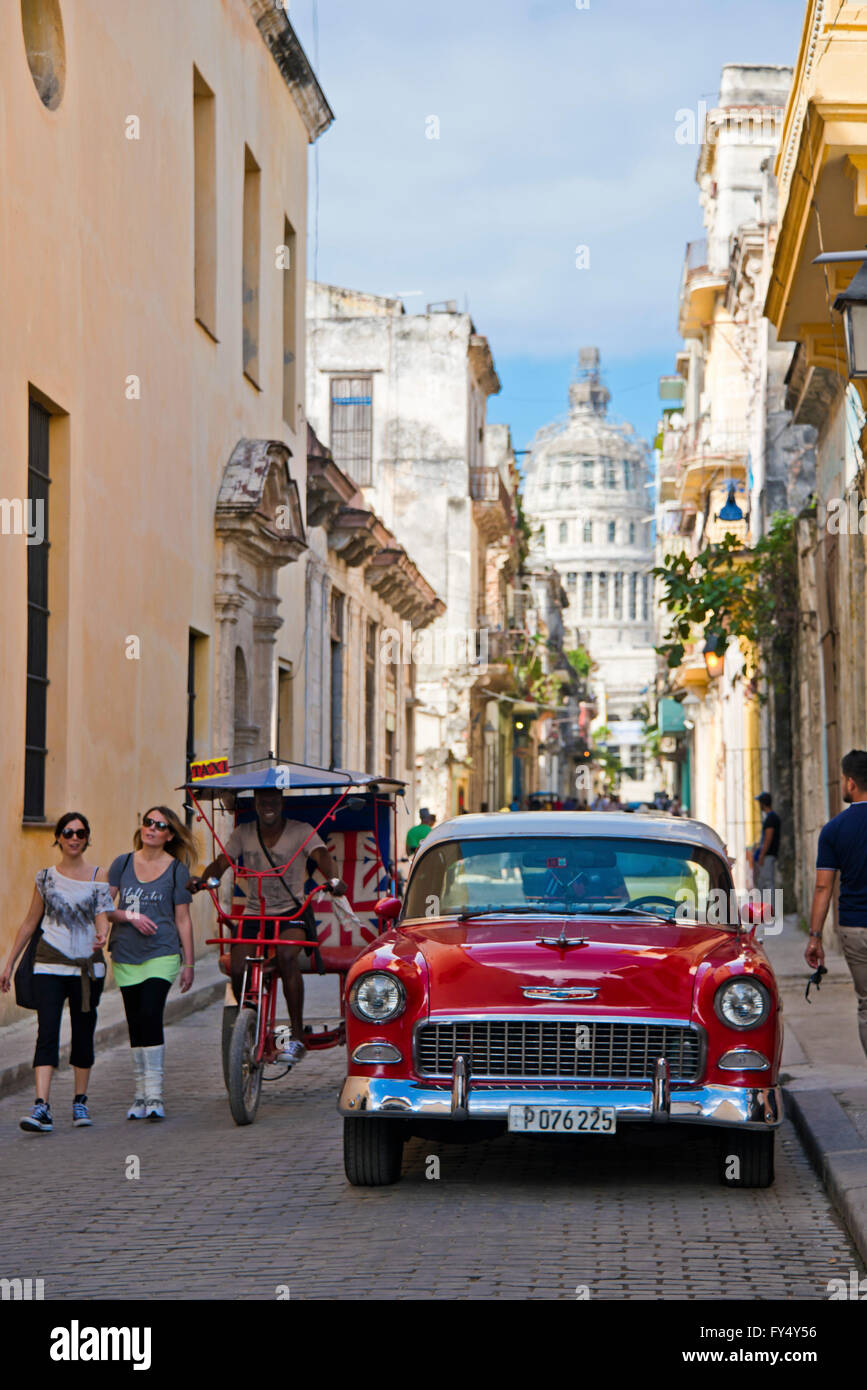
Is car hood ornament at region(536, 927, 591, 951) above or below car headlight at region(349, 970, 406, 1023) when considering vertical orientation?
above

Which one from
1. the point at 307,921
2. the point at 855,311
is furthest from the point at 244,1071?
the point at 855,311

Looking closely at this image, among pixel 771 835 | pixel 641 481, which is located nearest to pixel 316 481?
pixel 771 835

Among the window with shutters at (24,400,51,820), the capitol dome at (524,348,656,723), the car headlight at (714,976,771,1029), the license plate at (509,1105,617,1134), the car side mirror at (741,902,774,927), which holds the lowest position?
the license plate at (509,1105,617,1134)

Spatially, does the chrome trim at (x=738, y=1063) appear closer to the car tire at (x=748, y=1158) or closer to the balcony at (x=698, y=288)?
the car tire at (x=748, y=1158)

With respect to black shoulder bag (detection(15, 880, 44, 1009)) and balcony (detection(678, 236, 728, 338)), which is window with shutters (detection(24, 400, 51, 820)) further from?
balcony (detection(678, 236, 728, 338))

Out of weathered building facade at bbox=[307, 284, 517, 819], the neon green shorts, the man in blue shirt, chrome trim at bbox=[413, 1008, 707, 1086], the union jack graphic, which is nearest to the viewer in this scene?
chrome trim at bbox=[413, 1008, 707, 1086]

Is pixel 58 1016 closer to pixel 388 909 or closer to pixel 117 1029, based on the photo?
pixel 388 909

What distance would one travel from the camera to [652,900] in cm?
828

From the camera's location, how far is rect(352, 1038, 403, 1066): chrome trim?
7.36m

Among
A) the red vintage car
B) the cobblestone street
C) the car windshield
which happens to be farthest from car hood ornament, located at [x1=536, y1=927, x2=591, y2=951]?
the cobblestone street

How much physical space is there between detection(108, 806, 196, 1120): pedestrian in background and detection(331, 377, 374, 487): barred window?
123ft

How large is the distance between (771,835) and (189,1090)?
11.4 meters

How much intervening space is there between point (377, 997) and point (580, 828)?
1523 mm
